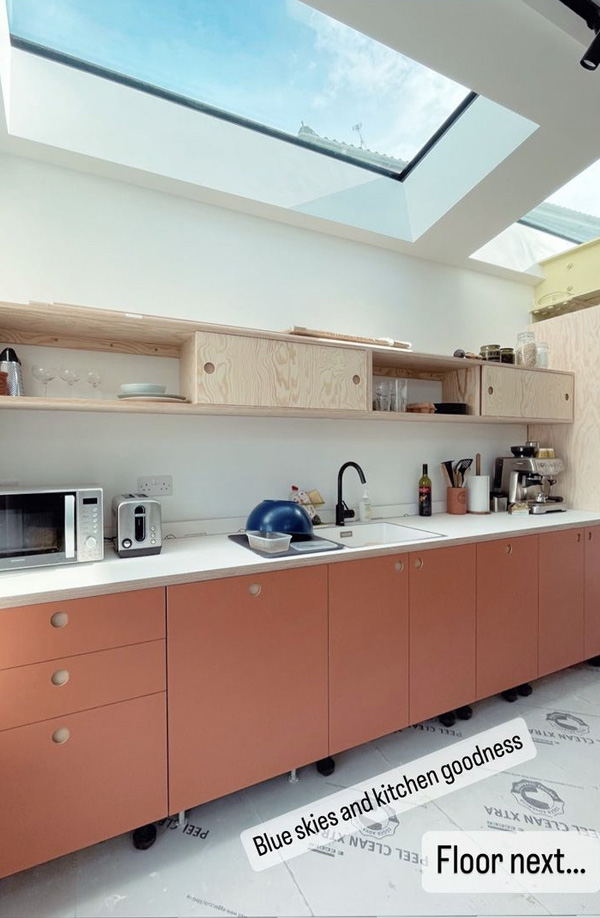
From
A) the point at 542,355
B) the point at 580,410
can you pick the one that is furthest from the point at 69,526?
the point at 580,410

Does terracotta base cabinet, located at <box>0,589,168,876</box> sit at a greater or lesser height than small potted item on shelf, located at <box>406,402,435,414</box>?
lesser

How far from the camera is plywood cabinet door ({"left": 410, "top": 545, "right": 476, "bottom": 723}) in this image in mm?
1781

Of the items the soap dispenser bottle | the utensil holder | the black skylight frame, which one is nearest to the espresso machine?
the utensil holder

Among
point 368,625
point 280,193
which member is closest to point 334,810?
point 368,625

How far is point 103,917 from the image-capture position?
3.77ft

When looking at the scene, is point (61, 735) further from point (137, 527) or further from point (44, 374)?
point (44, 374)

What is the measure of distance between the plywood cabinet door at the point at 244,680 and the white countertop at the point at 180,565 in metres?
0.04

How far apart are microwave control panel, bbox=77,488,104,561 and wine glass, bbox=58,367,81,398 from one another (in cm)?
48

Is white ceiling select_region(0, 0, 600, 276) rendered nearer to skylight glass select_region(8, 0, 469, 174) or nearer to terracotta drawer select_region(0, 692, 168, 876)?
skylight glass select_region(8, 0, 469, 174)

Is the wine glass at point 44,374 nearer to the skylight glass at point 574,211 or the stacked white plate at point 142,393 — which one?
the stacked white plate at point 142,393

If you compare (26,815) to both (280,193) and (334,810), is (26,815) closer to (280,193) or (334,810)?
(334,810)

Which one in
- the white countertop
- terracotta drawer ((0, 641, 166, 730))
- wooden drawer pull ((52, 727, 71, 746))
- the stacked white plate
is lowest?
wooden drawer pull ((52, 727, 71, 746))

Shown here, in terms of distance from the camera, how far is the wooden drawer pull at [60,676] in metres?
1.19

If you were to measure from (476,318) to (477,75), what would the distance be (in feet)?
4.55
